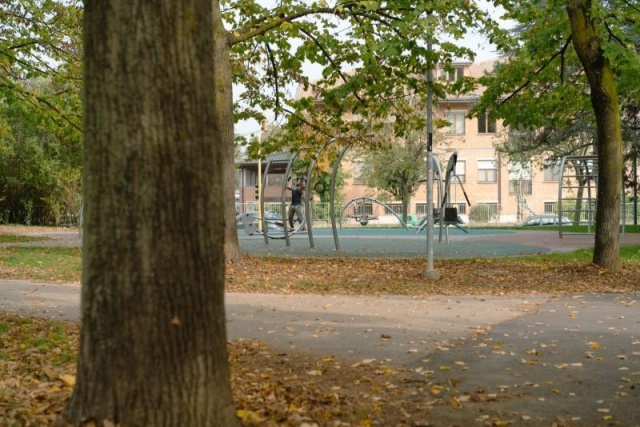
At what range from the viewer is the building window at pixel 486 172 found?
201ft

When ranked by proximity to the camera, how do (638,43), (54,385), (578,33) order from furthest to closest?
(638,43)
(578,33)
(54,385)

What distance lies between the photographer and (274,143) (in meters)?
17.8

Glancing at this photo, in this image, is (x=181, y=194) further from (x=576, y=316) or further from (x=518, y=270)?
(x=518, y=270)

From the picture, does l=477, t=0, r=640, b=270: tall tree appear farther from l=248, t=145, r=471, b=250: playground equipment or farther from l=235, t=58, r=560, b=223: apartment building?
l=235, t=58, r=560, b=223: apartment building

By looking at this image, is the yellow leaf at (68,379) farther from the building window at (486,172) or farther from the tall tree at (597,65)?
the building window at (486,172)

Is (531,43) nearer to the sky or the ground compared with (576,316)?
nearer to the sky

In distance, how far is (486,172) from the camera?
201 ft

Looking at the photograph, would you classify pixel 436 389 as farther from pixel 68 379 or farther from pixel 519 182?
pixel 519 182

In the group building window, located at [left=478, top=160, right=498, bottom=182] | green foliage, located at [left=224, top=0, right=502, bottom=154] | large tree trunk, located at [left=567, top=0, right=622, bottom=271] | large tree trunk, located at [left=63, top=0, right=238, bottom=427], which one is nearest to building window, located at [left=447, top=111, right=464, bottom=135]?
building window, located at [left=478, top=160, right=498, bottom=182]

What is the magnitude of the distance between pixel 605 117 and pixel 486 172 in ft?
159

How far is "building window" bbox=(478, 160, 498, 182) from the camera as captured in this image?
61125mm

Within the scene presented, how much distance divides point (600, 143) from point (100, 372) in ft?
36.9

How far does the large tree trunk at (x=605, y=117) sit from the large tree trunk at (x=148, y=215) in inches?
420

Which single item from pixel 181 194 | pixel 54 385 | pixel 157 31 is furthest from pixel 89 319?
pixel 54 385
